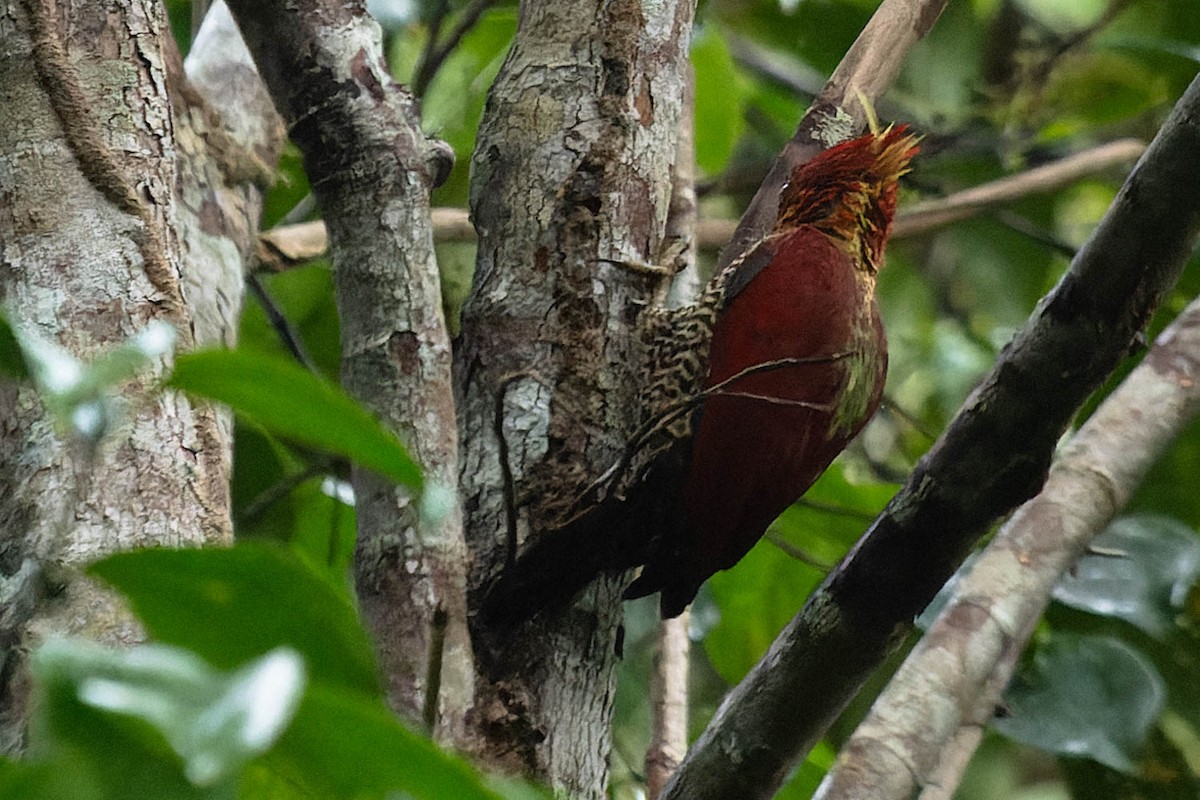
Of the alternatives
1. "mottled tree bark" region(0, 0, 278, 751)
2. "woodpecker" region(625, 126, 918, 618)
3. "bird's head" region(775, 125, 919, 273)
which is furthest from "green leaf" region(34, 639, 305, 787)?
"bird's head" region(775, 125, 919, 273)

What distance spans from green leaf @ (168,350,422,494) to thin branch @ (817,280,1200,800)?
119 cm

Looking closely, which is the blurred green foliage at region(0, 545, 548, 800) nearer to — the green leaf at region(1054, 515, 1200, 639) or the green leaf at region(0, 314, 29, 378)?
the green leaf at region(0, 314, 29, 378)

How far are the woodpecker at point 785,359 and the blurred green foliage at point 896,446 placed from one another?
444 millimetres

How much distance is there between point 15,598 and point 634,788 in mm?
1363

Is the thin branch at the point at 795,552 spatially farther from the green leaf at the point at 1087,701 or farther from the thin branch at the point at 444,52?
the thin branch at the point at 444,52

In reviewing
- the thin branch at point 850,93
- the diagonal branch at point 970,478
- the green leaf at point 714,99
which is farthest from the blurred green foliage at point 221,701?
the green leaf at point 714,99

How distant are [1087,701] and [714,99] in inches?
59.5

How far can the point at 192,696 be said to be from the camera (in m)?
0.51

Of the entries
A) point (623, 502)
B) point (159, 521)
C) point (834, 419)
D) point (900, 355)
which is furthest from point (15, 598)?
point (900, 355)

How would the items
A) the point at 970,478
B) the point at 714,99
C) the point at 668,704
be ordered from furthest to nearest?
1. the point at 714,99
2. the point at 668,704
3. the point at 970,478

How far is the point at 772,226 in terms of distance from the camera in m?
2.44

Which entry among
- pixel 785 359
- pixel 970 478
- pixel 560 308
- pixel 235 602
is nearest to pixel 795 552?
pixel 785 359

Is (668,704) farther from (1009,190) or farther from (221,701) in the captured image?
(1009,190)

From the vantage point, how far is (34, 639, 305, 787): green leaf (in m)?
0.47
